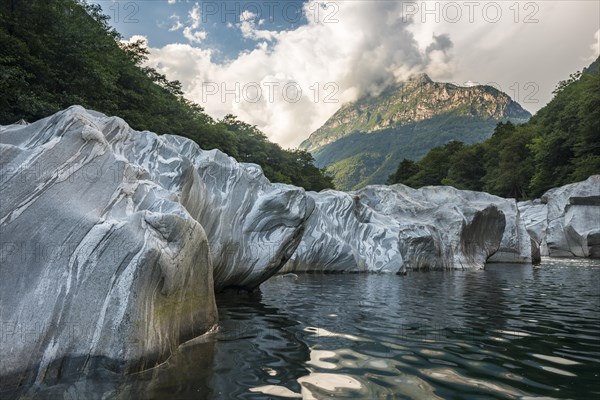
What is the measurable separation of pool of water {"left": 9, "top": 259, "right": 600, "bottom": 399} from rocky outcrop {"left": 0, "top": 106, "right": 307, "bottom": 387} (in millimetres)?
316

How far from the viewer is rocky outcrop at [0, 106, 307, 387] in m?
4.03

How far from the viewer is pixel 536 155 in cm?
5141

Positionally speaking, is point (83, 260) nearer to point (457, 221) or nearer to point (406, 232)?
point (406, 232)

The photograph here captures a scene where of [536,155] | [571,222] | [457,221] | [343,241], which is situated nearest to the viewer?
[343,241]

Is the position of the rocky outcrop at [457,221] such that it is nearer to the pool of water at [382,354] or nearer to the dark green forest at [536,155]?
the pool of water at [382,354]

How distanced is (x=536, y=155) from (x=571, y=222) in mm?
20915

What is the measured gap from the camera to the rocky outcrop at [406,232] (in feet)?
65.3

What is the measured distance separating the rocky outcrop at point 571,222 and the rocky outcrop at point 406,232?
236 inches

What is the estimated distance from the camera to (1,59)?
562 inches

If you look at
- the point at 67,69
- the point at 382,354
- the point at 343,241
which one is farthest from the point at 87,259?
the point at 67,69

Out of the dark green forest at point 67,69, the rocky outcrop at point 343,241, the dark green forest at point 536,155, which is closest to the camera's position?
the dark green forest at point 67,69

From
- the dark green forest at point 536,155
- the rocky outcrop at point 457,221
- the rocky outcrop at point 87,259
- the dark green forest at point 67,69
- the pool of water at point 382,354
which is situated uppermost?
the dark green forest at point 536,155

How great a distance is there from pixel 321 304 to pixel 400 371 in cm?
492

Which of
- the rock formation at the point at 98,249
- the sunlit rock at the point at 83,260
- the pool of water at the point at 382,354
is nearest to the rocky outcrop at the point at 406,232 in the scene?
the pool of water at the point at 382,354
